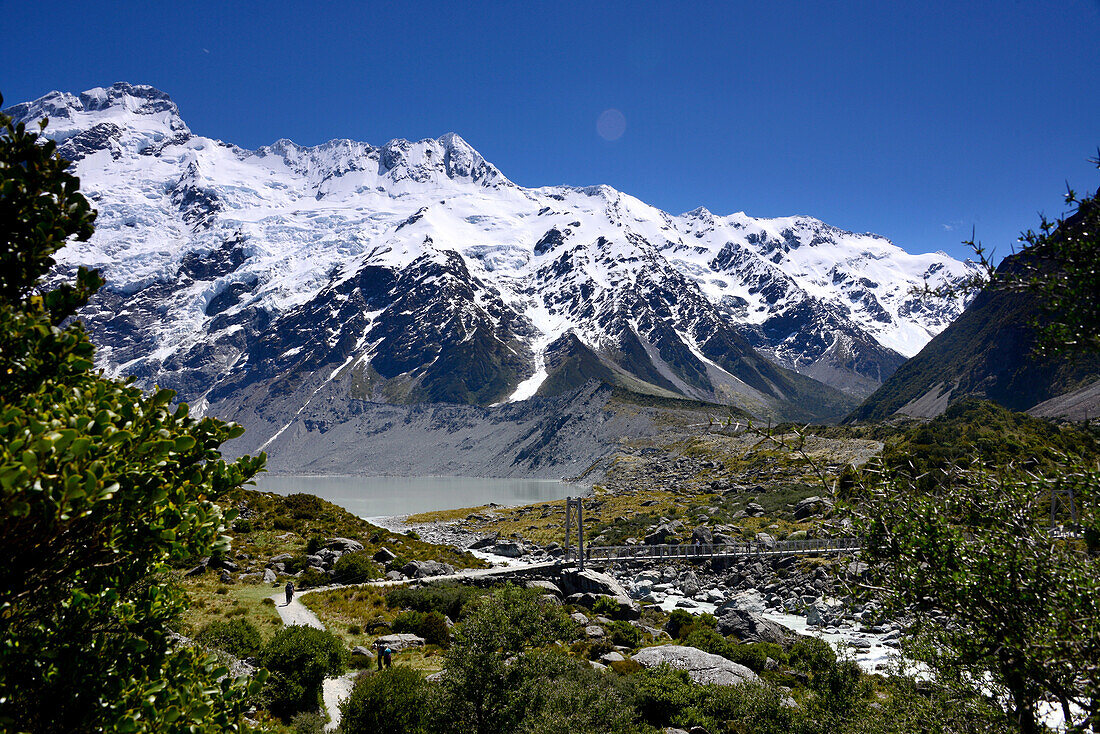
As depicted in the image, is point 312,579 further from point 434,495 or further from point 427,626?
point 434,495

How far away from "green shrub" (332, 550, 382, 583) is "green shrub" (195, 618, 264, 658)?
12.6 meters

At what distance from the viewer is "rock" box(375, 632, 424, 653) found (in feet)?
69.5

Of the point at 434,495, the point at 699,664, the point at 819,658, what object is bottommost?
the point at 434,495

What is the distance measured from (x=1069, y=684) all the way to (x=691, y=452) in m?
111

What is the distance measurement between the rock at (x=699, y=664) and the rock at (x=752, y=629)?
6077mm

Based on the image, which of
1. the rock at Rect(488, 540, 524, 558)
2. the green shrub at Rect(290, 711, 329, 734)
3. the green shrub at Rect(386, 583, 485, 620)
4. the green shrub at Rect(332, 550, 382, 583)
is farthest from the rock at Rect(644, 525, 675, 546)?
the green shrub at Rect(290, 711, 329, 734)

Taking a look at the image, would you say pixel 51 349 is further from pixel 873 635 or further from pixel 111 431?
pixel 873 635

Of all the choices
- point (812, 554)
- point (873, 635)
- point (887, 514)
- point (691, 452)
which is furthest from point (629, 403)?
point (887, 514)

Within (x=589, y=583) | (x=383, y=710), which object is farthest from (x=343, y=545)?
(x=383, y=710)

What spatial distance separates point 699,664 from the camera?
64.2 feet

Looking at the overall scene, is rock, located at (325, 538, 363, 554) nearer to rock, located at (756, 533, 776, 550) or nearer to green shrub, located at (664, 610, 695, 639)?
green shrub, located at (664, 610, 695, 639)

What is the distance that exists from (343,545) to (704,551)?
1019 inches

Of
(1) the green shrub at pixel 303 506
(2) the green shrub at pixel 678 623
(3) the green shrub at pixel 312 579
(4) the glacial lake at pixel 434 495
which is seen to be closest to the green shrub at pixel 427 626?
(3) the green shrub at pixel 312 579

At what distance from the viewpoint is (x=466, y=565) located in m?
40.2
